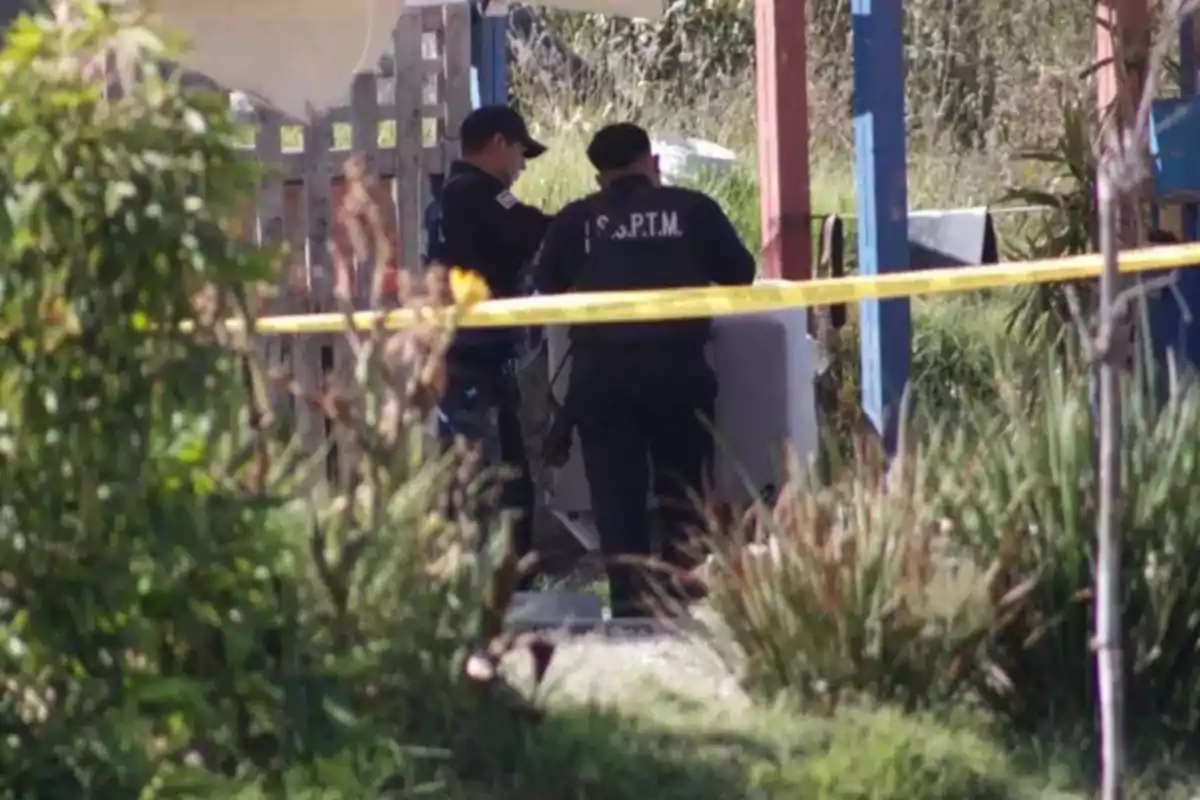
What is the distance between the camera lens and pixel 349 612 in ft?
15.0

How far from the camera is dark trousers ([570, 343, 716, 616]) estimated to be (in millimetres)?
7453

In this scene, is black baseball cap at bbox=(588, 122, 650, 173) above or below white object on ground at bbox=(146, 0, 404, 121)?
below

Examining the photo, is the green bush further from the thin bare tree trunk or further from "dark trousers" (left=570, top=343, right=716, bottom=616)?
"dark trousers" (left=570, top=343, right=716, bottom=616)

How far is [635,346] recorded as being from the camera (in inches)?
292

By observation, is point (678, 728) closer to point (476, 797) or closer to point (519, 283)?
point (476, 797)

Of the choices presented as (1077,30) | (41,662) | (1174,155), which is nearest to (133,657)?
(41,662)

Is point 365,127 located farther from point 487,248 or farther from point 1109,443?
point 1109,443

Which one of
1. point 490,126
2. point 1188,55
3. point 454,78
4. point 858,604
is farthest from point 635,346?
point 1188,55

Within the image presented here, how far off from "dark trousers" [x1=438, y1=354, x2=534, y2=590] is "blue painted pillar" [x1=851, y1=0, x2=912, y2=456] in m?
1.30

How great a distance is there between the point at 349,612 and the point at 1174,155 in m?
5.24

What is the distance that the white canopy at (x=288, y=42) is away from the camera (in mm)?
7020

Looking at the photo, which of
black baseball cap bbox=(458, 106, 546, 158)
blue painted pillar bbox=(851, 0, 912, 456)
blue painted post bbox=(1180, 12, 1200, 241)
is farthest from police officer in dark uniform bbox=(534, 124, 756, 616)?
blue painted post bbox=(1180, 12, 1200, 241)

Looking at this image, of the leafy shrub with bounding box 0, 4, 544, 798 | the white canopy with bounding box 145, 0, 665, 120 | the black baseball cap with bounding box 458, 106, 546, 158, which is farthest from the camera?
the black baseball cap with bounding box 458, 106, 546, 158

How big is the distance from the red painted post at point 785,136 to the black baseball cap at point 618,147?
1.54 meters
